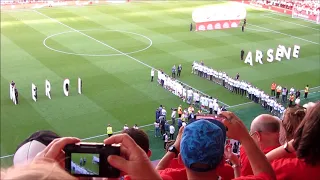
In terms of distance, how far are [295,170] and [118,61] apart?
74.2ft

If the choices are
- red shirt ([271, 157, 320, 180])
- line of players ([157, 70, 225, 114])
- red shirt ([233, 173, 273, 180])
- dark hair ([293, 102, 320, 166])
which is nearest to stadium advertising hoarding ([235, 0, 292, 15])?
line of players ([157, 70, 225, 114])

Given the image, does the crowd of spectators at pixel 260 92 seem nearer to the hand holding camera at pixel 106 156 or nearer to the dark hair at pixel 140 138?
the dark hair at pixel 140 138

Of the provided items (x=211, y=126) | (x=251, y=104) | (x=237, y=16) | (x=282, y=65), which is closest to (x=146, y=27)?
(x=237, y=16)

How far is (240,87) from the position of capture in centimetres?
2105

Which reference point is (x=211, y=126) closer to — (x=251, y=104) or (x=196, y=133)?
(x=196, y=133)

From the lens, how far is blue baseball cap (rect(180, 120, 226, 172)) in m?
2.96

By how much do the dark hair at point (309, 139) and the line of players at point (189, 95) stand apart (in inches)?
559

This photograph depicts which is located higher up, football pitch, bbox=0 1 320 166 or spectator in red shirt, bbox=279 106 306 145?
spectator in red shirt, bbox=279 106 306 145

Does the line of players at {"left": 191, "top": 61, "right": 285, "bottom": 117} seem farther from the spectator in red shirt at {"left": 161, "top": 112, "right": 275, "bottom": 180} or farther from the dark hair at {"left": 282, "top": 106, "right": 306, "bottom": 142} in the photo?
the spectator in red shirt at {"left": 161, "top": 112, "right": 275, "bottom": 180}

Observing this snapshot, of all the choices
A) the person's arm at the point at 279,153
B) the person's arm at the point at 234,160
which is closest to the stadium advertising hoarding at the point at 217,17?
the person's arm at the point at 279,153

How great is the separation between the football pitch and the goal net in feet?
3.92

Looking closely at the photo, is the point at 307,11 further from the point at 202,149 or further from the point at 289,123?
the point at 202,149

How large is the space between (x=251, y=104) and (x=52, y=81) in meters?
9.70

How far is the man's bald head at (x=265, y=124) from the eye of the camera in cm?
453
